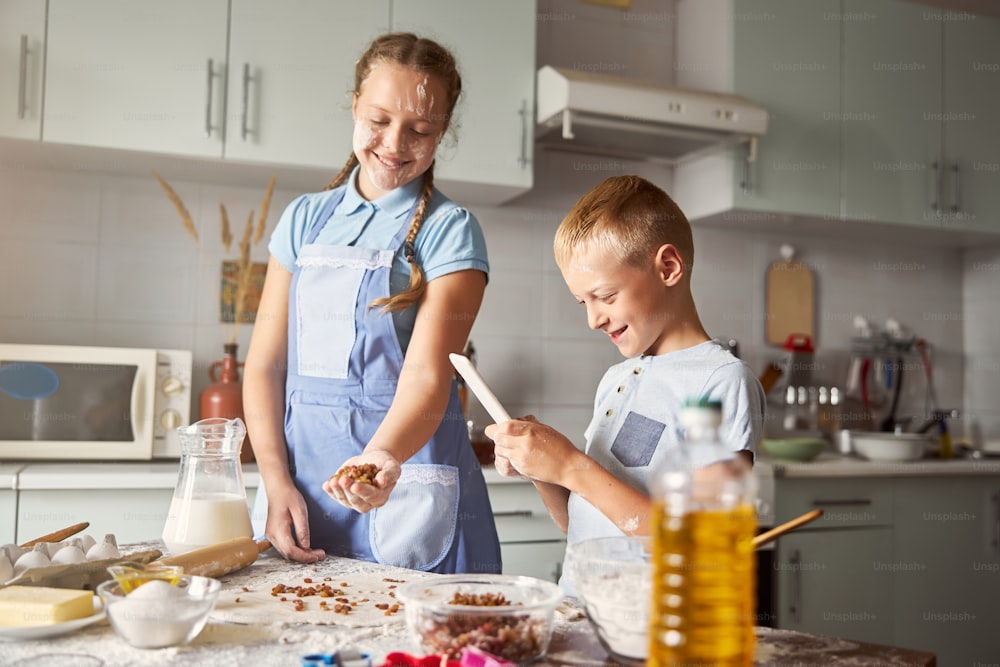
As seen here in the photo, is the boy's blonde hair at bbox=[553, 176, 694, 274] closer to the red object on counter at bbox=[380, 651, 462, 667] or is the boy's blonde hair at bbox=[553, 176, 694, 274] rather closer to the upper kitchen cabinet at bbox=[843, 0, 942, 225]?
the red object on counter at bbox=[380, 651, 462, 667]

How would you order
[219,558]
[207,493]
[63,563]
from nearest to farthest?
[63,563], [219,558], [207,493]

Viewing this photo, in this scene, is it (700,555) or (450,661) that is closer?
(700,555)

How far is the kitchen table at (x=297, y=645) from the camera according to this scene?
0.79 meters

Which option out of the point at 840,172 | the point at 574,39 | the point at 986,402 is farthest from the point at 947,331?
the point at 574,39

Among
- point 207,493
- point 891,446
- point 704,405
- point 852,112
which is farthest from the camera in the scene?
point 852,112

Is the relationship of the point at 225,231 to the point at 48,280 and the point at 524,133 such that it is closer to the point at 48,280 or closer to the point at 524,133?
the point at 48,280

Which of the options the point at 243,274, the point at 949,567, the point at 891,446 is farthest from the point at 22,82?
the point at 949,567

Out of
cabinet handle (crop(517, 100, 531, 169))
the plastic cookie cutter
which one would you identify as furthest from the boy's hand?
cabinet handle (crop(517, 100, 531, 169))

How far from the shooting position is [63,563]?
97 cm

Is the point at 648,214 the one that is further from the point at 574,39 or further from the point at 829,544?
the point at 574,39

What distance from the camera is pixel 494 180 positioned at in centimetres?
271

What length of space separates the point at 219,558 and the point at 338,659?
0.39m

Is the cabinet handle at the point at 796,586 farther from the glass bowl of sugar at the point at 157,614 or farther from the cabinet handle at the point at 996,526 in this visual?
the glass bowl of sugar at the point at 157,614

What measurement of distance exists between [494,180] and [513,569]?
1.15m
